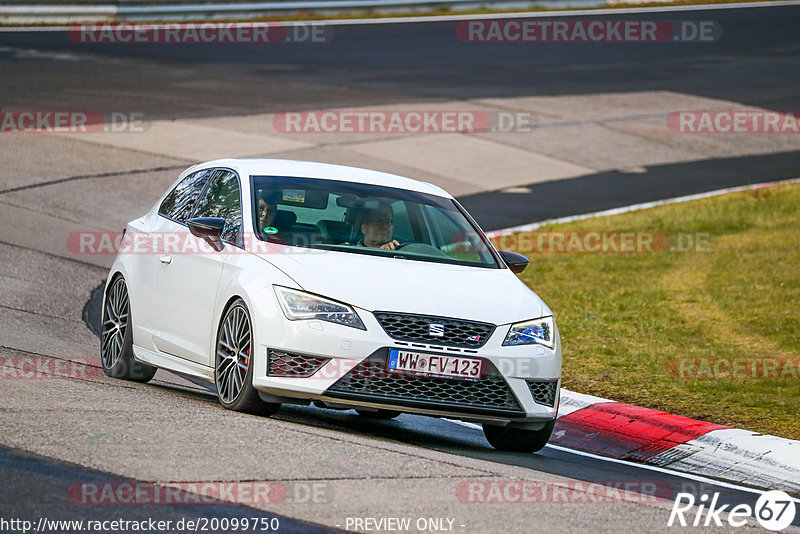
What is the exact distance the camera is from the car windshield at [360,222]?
344 inches

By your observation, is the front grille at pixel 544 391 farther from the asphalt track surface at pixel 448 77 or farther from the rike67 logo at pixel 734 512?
the asphalt track surface at pixel 448 77

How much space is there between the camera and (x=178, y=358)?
903cm

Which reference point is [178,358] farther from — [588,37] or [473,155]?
[588,37]

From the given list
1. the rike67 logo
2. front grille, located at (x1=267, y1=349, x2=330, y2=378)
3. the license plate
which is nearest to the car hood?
the license plate

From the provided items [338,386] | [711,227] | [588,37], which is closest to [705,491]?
[338,386]

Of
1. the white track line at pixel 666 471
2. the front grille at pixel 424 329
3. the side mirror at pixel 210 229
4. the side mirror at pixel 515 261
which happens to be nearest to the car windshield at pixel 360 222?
the side mirror at pixel 515 261

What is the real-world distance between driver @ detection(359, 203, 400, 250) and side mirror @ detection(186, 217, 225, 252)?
3.05 ft

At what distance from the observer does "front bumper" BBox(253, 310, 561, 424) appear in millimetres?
7711

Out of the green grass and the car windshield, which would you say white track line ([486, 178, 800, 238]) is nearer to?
the green grass

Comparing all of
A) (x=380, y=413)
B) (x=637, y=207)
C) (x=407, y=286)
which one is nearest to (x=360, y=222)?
(x=407, y=286)

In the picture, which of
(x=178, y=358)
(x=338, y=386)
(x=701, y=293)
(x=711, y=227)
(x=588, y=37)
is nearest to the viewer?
(x=338, y=386)

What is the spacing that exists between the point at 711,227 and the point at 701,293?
4053 millimetres

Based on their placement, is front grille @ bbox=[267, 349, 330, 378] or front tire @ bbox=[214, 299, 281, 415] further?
front tire @ bbox=[214, 299, 281, 415]

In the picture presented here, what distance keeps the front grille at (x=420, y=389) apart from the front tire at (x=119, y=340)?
2.58 metres
